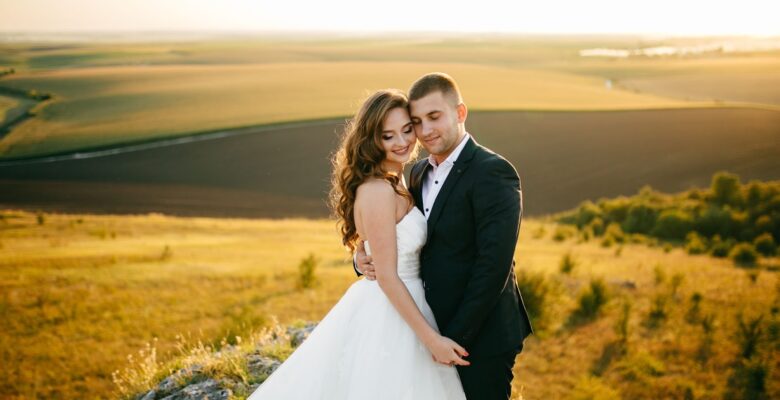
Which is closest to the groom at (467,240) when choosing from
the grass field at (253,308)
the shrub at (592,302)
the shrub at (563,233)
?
the grass field at (253,308)

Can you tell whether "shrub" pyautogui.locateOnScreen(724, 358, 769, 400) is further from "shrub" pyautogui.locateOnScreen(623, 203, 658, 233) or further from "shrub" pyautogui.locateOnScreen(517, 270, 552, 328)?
"shrub" pyautogui.locateOnScreen(623, 203, 658, 233)

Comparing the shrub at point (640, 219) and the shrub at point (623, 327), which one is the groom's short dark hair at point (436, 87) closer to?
the shrub at point (623, 327)

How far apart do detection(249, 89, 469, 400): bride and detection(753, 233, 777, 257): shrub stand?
17.1 m

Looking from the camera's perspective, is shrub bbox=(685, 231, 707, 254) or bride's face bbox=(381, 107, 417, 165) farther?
shrub bbox=(685, 231, 707, 254)

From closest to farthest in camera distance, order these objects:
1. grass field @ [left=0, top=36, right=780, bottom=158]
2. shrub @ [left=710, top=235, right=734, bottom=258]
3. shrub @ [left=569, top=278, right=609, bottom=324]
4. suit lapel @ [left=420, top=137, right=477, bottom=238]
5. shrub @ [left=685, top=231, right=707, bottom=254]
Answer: suit lapel @ [left=420, top=137, right=477, bottom=238] < shrub @ [left=569, top=278, right=609, bottom=324] < shrub @ [left=710, top=235, right=734, bottom=258] < shrub @ [left=685, top=231, right=707, bottom=254] < grass field @ [left=0, top=36, right=780, bottom=158]

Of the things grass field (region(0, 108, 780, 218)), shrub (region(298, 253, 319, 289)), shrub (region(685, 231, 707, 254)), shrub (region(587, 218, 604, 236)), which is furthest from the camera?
grass field (region(0, 108, 780, 218))

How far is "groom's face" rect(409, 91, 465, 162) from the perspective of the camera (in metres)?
3.09

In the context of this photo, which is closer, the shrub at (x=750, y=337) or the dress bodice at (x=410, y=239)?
the dress bodice at (x=410, y=239)

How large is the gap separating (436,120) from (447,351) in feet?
4.41

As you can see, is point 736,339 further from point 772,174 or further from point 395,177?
point 772,174

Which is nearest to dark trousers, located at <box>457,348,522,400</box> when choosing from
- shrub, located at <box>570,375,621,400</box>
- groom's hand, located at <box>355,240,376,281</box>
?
groom's hand, located at <box>355,240,376,281</box>

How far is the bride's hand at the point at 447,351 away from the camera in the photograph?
293cm

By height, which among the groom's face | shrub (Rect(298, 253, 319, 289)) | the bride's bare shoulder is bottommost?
shrub (Rect(298, 253, 319, 289))

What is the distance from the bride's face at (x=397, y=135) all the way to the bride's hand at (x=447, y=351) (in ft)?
3.60
